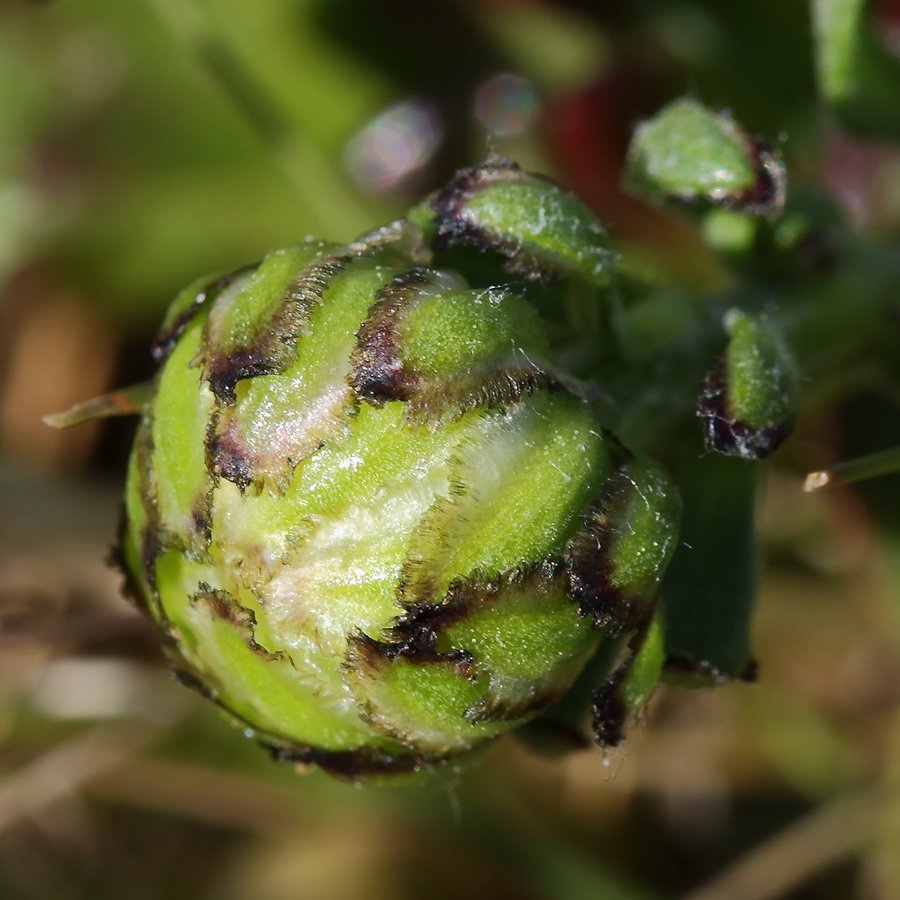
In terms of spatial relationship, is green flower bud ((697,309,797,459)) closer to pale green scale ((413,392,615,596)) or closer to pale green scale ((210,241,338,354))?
pale green scale ((413,392,615,596))

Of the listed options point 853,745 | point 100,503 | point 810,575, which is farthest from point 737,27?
point 100,503

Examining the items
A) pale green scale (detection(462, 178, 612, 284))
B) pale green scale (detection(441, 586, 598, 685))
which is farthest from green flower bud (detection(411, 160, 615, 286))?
pale green scale (detection(441, 586, 598, 685))

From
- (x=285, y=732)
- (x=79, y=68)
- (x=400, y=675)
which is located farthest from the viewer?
(x=79, y=68)

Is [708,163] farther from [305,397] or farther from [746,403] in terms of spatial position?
[305,397]

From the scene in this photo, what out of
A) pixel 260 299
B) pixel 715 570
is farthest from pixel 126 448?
pixel 260 299

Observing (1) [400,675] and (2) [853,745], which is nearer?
(1) [400,675]

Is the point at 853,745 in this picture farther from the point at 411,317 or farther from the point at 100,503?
the point at 411,317
